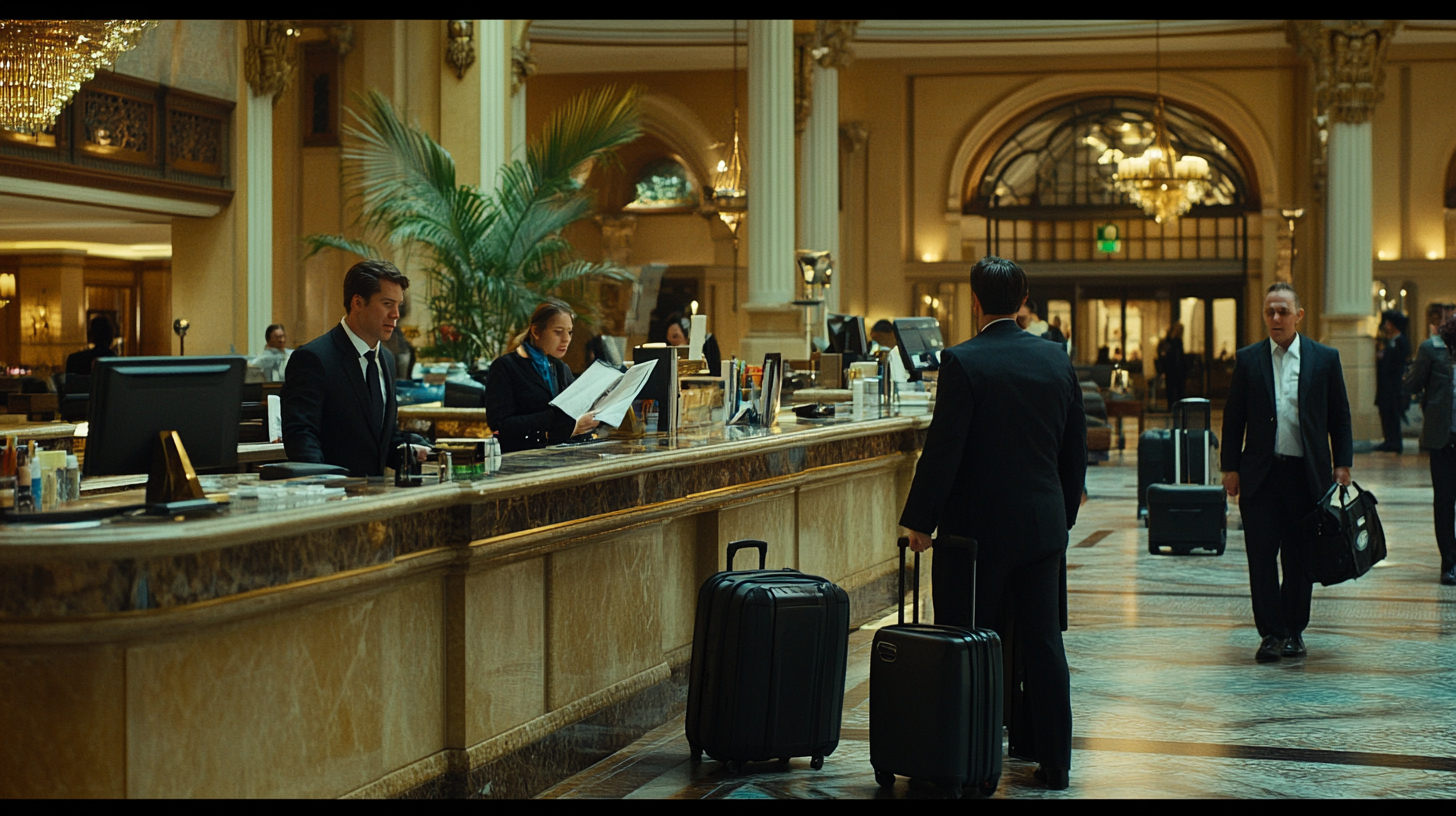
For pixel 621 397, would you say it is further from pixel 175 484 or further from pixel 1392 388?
pixel 1392 388

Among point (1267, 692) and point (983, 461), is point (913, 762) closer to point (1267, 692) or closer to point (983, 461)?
point (983, 461)

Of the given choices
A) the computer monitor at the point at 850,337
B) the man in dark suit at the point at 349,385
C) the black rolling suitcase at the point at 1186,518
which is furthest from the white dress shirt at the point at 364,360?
Answer: the computer monitor at the point at 850,337

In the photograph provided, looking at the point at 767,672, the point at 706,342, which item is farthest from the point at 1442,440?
the point at 706,342

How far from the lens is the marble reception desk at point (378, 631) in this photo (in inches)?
118

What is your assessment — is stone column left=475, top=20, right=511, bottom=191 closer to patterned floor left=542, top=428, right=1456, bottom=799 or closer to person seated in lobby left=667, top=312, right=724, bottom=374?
person seated in lobby left=667, top=312, right=724, bottom=374

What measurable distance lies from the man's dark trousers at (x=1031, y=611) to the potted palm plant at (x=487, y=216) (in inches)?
237

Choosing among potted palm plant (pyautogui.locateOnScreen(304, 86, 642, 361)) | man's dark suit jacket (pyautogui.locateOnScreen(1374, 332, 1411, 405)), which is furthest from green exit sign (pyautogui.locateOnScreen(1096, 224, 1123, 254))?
potted palm plant (pyautogui.locateOnScreen(304, 86, 642, 361))

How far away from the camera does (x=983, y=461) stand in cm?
421

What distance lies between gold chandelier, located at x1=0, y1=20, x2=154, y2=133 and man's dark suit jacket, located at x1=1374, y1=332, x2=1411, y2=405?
13.0 metres

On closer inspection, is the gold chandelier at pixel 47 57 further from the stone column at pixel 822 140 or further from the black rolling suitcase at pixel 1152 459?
the stone column at pixel 822 140

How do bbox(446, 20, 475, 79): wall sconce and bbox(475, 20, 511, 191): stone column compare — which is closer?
bbox(446, 20, 475, 79): wall sconce

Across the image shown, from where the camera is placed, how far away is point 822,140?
58.1 feet

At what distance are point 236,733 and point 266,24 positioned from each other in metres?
10.9

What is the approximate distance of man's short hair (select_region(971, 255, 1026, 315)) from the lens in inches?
169
